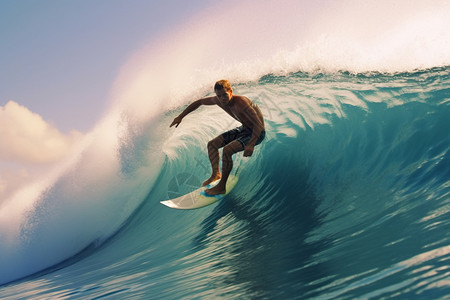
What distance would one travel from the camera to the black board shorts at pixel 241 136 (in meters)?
5.40

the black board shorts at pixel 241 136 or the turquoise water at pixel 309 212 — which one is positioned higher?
the black board shorts at pixel 241 136

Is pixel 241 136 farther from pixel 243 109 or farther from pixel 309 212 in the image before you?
pixel 309 212

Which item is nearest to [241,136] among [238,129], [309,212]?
[238,129]

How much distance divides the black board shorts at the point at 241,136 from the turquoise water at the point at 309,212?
108 centimetres

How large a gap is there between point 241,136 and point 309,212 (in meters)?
1.42

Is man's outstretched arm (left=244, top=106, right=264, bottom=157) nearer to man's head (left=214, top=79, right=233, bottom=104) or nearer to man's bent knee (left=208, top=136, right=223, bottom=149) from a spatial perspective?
man's head (left=214, top=79, right=233, bottom=104)

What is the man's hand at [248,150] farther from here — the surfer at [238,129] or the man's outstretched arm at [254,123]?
the man's outstretched arm at [254,123]

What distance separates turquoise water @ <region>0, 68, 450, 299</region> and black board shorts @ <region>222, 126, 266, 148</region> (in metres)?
1.08

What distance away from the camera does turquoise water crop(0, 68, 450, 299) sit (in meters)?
2.76

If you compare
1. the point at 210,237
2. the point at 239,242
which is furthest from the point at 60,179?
the point at 239,242

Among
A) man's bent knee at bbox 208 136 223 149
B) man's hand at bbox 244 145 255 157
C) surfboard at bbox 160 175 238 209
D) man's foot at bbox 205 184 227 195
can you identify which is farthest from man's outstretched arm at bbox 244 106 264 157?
surfboard at bbox 160 175 238 209

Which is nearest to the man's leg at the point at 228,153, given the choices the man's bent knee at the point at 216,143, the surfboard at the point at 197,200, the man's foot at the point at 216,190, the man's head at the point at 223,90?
the man's foot at the point at 216,190

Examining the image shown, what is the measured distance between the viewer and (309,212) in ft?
16.1

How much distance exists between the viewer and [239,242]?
15.5ft
